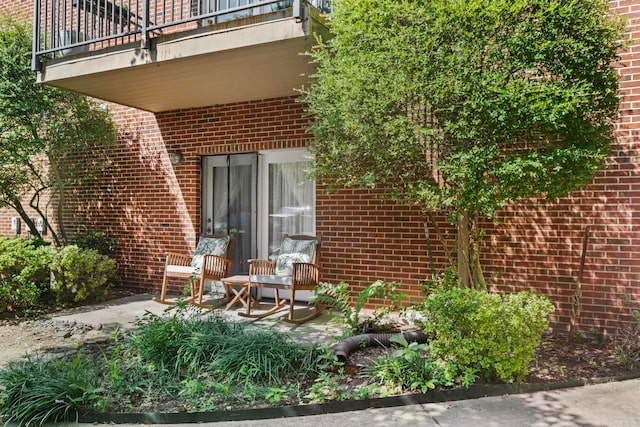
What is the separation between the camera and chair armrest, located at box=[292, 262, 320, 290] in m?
5.27

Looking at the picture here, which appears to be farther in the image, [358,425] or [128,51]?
[128,51]

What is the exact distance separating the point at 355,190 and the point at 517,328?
2.96m

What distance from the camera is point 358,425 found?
284 cm

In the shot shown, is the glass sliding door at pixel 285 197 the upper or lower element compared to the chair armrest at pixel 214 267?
upper

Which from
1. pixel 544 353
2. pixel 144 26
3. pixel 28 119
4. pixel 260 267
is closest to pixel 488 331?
pixel 544 353

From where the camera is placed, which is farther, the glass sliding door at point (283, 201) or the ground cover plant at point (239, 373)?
the glass sliding door at point (283, 201)

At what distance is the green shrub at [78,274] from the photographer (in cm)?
604

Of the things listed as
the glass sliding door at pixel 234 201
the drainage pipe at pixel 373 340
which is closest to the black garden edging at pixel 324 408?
the drainage pipe at pixel 373 340

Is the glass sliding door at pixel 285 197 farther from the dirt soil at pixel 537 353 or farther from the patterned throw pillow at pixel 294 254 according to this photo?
the dirt soil at pixel 537 353

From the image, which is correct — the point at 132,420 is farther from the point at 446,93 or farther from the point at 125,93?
the point at 125,93

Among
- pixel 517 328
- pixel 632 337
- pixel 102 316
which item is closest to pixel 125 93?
pixel 102 316

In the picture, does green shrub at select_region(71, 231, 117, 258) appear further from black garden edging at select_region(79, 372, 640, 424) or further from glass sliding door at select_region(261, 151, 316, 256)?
black garden edging at select_region(79, 372, 640, 424)

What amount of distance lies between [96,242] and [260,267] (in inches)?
127

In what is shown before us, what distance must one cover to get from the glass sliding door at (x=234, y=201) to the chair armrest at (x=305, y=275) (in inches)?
63.6
